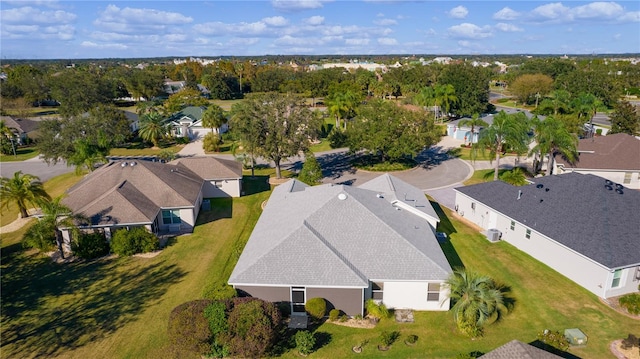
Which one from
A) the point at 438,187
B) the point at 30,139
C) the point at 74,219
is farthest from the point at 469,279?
the point at 30,139

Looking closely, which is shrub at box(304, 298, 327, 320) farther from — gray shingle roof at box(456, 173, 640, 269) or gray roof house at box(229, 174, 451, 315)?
gray shingle roof at box(456, 173, 640, 269)

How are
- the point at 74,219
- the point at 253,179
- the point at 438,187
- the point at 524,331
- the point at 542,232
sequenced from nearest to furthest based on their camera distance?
the point at 524,331, the point at 542,232, the point at 74,219, the point at 438,187, the point at 253,179

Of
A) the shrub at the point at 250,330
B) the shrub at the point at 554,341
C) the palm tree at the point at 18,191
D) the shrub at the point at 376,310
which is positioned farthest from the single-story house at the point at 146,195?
the shrub at the point at 554,341

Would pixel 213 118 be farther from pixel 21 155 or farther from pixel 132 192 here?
pixel 132 192

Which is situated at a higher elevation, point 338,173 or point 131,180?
point 131,180

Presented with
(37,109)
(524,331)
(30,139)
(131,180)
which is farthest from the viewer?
(37,109)

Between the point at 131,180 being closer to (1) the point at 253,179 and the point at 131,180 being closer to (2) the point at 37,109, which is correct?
(1) the point at 253,179

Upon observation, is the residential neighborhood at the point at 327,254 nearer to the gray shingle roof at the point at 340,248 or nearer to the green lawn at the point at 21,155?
the gray shingle roof at the point at 340,248
